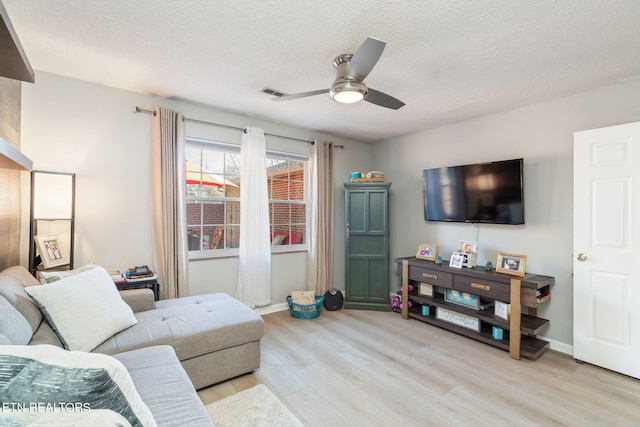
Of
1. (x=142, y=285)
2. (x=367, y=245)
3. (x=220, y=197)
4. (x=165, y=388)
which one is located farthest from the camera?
(x=367, y=245)

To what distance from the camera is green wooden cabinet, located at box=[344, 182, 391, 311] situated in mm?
4000

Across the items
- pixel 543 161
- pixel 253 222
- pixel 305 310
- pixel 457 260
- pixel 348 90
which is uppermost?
pixel 348 90

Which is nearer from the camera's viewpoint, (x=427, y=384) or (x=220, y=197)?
(x=427, y=384)

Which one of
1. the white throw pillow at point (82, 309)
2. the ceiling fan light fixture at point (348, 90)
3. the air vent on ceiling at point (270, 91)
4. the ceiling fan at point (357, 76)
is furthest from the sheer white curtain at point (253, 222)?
the ceiling fan light fixture at point (348, 90)

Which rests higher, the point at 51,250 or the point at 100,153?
the point at 100,153

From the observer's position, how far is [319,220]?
4.09 m

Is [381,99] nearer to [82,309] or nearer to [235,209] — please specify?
[235,209]

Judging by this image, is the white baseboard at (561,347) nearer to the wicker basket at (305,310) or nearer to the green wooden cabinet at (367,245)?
the green wooden cabinet at (367,245)

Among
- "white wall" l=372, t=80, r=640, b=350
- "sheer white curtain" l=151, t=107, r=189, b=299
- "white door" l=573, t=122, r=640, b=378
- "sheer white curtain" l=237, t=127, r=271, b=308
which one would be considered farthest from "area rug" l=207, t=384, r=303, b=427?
"white wall" l=372, t=80, r=640, b=350

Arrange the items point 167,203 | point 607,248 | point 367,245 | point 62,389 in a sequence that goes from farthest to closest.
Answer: point 367,245
point 167,203
point 607,248
point 62,389

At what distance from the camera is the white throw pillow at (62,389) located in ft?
1.47

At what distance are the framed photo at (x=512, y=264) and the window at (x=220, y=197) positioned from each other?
2.53 m

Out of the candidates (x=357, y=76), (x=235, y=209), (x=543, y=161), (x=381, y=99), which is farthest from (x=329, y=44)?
(x=543, y=161)

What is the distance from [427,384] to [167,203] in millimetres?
2921
